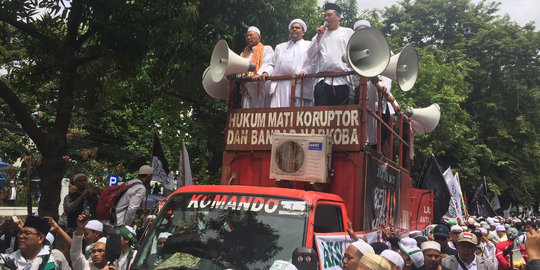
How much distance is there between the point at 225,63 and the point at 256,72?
0.58 meters

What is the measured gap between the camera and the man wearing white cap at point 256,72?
6738mm

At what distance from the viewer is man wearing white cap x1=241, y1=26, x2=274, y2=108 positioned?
22.1 feet

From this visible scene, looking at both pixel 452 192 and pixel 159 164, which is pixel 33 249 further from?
pixel 452 192

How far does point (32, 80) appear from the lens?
28.5 feet

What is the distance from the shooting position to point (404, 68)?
24.0 ft

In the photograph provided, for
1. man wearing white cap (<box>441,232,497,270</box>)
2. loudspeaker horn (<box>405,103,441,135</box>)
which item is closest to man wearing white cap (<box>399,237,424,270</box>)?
man wearing white cap (<box>441,232,497,270</box>)

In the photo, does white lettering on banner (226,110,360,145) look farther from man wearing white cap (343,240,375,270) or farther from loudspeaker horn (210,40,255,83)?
man wearing white cap (343,240,375,270)

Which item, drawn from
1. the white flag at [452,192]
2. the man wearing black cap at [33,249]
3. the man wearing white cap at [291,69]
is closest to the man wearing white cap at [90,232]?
the man wearing black cap at [33,249]

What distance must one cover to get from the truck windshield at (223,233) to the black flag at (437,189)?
688 cm

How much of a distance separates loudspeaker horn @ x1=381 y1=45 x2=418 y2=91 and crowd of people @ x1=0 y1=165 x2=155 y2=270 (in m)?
3.71

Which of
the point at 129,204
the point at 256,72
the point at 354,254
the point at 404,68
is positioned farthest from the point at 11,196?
the point at 354,254

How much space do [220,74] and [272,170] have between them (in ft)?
5.19

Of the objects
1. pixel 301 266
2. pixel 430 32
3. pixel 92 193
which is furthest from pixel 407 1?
pixel 301 266

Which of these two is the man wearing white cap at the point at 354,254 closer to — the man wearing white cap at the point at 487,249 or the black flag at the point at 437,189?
the man wearing white cap at the point at 487,249
